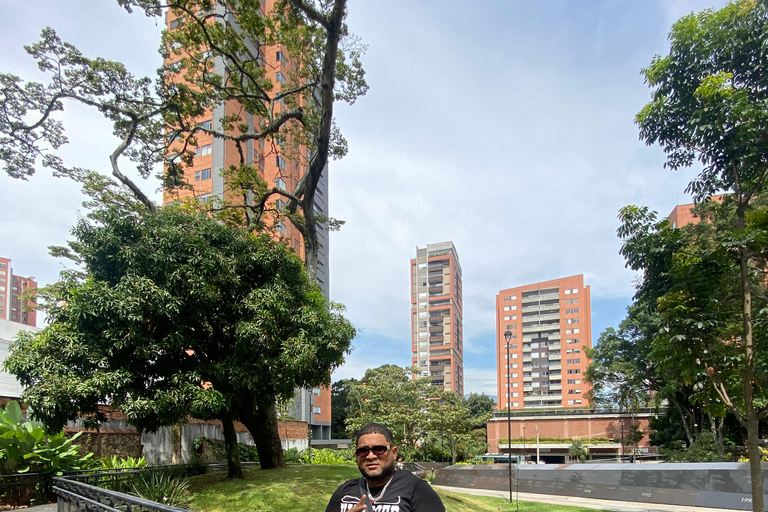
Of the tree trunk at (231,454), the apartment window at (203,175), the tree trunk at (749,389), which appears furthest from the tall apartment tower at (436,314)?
the tree trunk at (749,389)

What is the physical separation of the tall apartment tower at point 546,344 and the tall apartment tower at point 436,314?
9527 mm

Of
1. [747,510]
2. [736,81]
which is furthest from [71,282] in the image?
[747,510]

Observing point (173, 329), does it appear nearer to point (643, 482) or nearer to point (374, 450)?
point (374, 450)

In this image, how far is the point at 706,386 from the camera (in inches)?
411

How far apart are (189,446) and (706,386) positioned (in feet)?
50.0

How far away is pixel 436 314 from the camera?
106438 mm

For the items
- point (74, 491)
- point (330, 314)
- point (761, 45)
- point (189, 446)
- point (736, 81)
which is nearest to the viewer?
point (74, 491)

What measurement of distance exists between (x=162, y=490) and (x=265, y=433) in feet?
16.5

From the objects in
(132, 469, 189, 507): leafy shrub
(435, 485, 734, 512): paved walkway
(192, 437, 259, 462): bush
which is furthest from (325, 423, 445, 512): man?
(435, 485, 734, 512): paved walkway

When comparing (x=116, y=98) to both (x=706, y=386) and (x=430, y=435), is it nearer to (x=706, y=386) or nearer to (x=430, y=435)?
(x=706, y=386)

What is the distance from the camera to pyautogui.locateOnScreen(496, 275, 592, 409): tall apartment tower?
95.6 m

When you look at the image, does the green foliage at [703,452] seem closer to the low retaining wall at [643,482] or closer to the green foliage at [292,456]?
the low retaining wall at [643,482]

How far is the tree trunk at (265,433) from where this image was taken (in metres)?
14.7

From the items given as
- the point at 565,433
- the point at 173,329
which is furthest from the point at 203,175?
the point at 565,433
